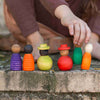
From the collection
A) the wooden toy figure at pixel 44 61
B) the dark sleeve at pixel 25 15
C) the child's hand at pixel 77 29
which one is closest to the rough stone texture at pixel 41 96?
the wooden toy figure at pixel 44 61

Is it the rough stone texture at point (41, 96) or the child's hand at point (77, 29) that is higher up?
the child's hand at point (77, 29)

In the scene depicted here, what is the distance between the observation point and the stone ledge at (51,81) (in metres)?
1.16

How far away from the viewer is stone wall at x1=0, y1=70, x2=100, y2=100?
1165mm

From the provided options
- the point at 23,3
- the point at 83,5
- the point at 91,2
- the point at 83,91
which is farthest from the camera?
the point at 83,5

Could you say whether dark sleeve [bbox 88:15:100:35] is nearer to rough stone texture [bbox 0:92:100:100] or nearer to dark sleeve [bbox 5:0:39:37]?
dark sleeve [bbox 5:0:39:37]

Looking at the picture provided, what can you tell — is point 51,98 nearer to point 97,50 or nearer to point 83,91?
point 83,91

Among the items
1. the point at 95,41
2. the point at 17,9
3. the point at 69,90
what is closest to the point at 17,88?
the point at 69,90

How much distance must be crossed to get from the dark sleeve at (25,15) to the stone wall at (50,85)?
433mm

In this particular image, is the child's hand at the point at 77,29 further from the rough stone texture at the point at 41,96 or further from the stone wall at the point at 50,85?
the rough stone texture at the point at 41,96

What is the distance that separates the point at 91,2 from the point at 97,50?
1.30 ft

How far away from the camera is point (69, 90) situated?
3.85 ft

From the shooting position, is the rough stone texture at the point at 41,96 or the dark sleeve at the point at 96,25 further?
the dark sleeve at the point at 96,25

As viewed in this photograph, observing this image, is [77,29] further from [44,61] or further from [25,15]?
[25,15]

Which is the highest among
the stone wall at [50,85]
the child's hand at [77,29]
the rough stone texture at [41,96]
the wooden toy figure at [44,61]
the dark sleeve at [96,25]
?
the dark sleeve at [96,25]
